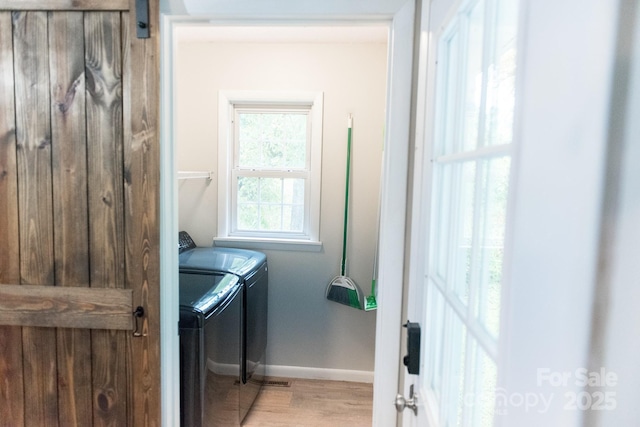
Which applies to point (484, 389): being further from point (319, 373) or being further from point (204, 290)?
point (319, 373)

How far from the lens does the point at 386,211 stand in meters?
1.35

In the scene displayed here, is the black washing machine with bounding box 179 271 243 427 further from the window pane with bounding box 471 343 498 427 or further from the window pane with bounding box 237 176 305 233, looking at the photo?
the window pane with bounding box 471 343 498 427

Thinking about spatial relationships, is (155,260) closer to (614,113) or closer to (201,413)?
(201,413)

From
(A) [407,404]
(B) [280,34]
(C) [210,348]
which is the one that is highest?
(B) [280,34]

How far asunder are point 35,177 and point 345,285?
1852 millimetres

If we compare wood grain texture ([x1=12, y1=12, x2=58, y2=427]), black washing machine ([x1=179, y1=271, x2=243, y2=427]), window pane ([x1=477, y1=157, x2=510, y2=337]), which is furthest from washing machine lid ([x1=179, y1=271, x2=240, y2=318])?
window pane ([x1=477, y1=157, x2=510, y2=337])

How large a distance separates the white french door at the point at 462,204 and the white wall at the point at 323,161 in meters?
1.56

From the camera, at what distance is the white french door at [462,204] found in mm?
557

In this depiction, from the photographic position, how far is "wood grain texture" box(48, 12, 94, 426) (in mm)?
1329

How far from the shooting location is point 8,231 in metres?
1.39

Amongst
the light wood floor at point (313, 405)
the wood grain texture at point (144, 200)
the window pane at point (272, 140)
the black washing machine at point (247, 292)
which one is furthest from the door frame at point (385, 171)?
the window pane at point (272, 140)

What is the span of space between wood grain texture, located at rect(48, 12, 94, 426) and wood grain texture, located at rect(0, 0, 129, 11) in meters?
0.02

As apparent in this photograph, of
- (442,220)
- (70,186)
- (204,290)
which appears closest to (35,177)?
(70,186)

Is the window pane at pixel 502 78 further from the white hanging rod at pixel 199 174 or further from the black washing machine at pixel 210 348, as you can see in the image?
the white hanging rod at pixel 199 174
